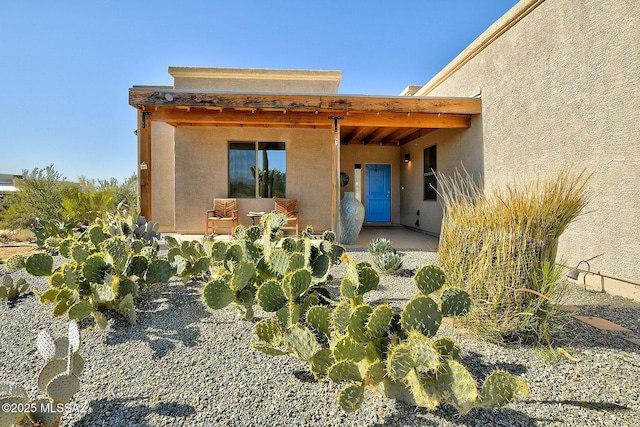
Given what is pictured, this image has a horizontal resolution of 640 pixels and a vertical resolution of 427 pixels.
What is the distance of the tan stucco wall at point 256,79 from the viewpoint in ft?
30.0

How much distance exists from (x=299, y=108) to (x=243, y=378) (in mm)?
5271

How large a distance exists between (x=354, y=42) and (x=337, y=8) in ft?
8.40

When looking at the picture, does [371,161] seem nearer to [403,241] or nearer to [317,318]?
[403,241]

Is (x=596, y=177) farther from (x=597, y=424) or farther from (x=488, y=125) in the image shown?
(x=597, y=424)

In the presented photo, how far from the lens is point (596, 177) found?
12.9ft

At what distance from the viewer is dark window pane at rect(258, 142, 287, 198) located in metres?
8.47

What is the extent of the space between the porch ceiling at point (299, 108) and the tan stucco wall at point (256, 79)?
2.97 meters

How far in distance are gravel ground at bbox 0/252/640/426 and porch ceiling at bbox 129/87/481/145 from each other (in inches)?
173

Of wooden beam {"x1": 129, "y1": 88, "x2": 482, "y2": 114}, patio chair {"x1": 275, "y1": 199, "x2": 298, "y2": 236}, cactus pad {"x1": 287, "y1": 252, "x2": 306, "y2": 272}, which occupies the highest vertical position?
wooden beam {"x1": 129, "y1": 88, "x2": 482, "y2": 114}

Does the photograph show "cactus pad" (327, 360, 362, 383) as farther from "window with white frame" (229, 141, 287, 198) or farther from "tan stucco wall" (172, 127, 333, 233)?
"window with white frame" (229, 141, 287, 198)

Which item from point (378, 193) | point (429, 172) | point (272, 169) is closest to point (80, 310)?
point (272, 169)

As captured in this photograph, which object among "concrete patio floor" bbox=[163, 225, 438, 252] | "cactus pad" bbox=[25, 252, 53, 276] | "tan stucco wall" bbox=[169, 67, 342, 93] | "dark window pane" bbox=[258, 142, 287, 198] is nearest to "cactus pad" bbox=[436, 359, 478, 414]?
"cactus pad" bbox=[25, 252, 53, 276]

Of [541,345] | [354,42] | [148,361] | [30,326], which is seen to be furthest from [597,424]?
[354,42]

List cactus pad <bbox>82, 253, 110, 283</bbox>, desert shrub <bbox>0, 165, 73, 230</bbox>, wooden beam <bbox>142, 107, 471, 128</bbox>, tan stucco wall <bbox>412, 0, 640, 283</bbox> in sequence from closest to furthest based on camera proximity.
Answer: cactus pad <bbox>82, 253, 110, 283</bbox> < tan stucco wall <bbox>412, 0, 640, 283</bbox> < wooden beam <bbox>142, 107, 471, 128</bbox> < desert shrub <bbox>0, 165, 73, 230</bbox>
